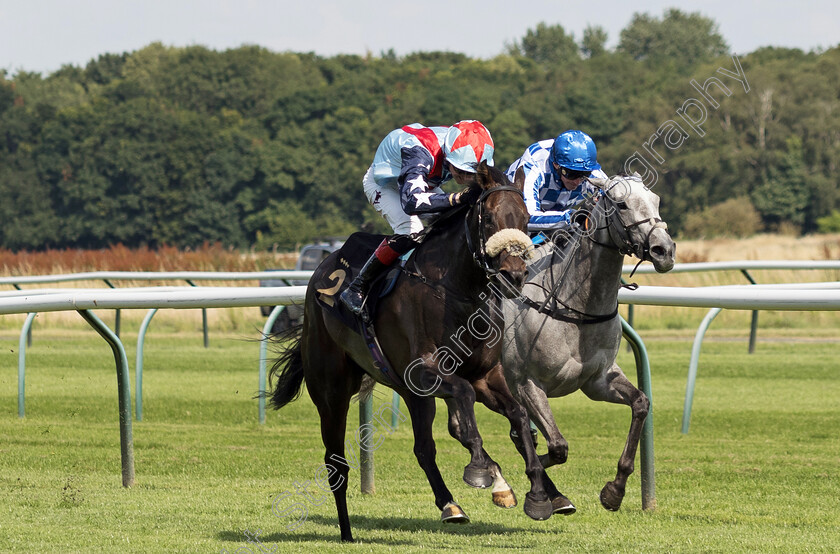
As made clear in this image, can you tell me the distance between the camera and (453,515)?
4484 millimetres

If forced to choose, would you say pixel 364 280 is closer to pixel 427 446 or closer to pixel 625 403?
pixel 427 446

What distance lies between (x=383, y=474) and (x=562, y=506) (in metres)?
2.23

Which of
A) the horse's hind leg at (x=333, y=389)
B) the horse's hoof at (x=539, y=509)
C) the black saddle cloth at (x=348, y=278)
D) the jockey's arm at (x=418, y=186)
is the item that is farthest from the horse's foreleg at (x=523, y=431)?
the horse's hind leg at (x=333, y=389)

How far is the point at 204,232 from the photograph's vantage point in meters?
58.3

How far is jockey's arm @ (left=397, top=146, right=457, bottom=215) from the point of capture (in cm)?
466

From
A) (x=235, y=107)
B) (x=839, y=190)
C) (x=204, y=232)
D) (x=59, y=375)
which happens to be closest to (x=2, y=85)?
(x=235, y=107)

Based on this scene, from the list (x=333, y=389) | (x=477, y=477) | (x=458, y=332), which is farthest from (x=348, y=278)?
(x=477, y=477)

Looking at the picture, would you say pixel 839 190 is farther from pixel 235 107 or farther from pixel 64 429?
pixel 64 429

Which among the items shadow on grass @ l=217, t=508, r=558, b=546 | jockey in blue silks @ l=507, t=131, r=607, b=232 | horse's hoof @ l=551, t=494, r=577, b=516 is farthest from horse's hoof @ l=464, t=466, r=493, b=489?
jockey in blue silks @ l=507, t=131, r=607, b=232

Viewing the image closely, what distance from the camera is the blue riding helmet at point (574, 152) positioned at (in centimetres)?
565

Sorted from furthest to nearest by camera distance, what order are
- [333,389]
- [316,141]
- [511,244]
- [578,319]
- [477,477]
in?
1. [316,141]
2. [333,389]
3. [578,319]
4. [477,477]
5. [511,244]

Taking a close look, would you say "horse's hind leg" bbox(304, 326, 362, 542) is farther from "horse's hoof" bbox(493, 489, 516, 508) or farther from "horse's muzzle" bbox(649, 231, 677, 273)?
"horse's muzzle" bbox(649, 231, 677, 273)

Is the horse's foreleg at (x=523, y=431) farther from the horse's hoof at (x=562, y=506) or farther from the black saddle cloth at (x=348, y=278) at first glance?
the black saddle cloth at (x=348, y=278)

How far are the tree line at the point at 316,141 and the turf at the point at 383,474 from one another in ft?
107
